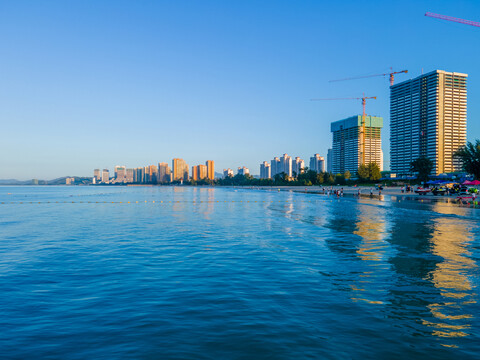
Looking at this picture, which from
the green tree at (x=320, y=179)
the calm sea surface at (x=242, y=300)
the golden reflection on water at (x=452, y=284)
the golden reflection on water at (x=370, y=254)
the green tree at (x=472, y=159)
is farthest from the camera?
the green tree at (x=320, y=179)

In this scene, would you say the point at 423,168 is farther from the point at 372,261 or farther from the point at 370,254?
the point at 372,261

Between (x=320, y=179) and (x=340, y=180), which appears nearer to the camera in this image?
(x=340, y=180)

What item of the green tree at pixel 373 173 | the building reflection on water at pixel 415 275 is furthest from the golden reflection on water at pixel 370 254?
the green tree at pixel 373 173

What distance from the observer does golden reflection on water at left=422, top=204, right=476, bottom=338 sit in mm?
8766

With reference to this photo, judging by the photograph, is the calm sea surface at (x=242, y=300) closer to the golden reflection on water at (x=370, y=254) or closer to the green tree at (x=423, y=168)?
the golden reflection on water at (x=370, y=254)

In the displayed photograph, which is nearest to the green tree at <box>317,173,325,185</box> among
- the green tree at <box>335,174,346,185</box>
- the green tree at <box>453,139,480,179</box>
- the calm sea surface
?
the green tree at <box>335,174,346,185</box>

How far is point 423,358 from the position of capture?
7.25 metres

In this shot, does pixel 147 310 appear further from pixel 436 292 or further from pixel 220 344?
pixel 436 292

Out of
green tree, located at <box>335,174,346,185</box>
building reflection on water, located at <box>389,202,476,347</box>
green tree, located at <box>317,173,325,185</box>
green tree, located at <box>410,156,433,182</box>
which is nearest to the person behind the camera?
building reflection on water, located at <box>389,202,476,347</box>

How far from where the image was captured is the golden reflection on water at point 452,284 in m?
8.77

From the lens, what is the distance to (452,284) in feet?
40.8

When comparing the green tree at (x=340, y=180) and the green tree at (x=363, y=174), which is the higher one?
the green tree at (x=363, y=174)

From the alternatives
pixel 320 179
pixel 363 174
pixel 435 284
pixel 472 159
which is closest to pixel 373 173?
pixel 363 174

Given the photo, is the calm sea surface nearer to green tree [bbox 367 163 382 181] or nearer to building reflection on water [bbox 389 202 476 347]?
building reflection on water [bbox 389 202 476 347]
